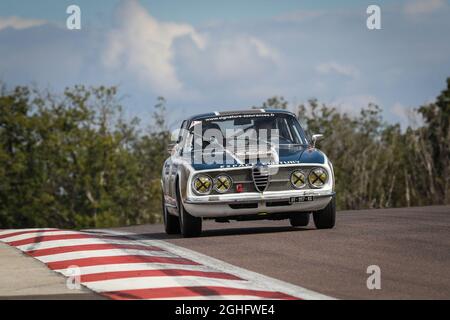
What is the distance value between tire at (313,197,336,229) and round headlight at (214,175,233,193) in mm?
1403

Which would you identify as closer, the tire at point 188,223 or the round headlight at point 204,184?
the round headlight at point 204,184

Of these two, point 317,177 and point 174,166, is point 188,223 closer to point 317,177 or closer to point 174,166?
point 174,166

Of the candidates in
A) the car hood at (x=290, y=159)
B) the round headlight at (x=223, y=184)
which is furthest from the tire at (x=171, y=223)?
the round headlight at (x=223, y=184)

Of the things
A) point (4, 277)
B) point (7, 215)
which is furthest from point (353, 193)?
point (4, 277)

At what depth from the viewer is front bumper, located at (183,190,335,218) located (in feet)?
43.6

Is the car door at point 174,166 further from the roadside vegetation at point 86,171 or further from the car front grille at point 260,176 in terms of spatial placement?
the roadside vegetation at point 86,171

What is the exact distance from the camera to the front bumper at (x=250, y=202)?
13.3 meters

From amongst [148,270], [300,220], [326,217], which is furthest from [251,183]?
[148,270]

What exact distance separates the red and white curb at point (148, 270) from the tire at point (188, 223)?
48 cm

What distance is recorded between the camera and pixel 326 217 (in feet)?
46.0

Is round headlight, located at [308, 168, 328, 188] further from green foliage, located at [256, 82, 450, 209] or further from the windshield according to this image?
green foliage, located at [256, 82, 450, 209]

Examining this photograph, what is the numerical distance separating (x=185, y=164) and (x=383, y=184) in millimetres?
63079

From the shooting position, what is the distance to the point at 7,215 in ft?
242
